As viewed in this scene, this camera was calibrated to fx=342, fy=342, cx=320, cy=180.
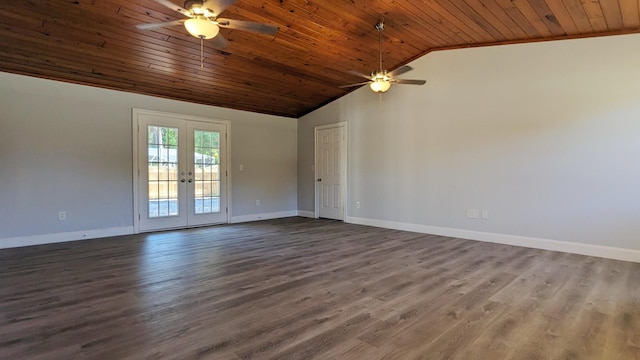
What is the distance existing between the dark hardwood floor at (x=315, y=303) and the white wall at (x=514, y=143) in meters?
0.65

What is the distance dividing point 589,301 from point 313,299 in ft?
7.50

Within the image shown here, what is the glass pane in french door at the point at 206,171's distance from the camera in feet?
21.6

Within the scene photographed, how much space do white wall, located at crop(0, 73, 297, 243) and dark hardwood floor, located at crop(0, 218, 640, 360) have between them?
673 mm

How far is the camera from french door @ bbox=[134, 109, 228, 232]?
19.4 feet

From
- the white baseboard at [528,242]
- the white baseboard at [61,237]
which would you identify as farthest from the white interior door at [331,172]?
the white baseboard at [61,237]

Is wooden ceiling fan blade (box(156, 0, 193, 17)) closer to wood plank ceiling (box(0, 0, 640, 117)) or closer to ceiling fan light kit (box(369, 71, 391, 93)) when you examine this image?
wood plank ceiling (box(0, 0, 640, 117))

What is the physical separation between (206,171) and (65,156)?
2261 mm

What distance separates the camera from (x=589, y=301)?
2.83 meters

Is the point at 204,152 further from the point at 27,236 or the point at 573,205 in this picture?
the point at 573,205

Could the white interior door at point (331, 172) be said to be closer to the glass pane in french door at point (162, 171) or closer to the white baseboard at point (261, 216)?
the white baseboard at point (261, 216)

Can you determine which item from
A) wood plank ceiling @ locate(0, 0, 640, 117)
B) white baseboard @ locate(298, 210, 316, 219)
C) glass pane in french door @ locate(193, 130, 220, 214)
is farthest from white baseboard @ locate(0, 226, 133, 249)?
white baseboard @ locate(298, 210, 316, 219)

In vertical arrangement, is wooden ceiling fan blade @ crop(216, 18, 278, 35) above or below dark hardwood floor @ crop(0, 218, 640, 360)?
above

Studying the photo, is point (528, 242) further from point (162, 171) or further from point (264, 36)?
point (162, 171)

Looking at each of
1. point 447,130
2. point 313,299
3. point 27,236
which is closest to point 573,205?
point 447,130
